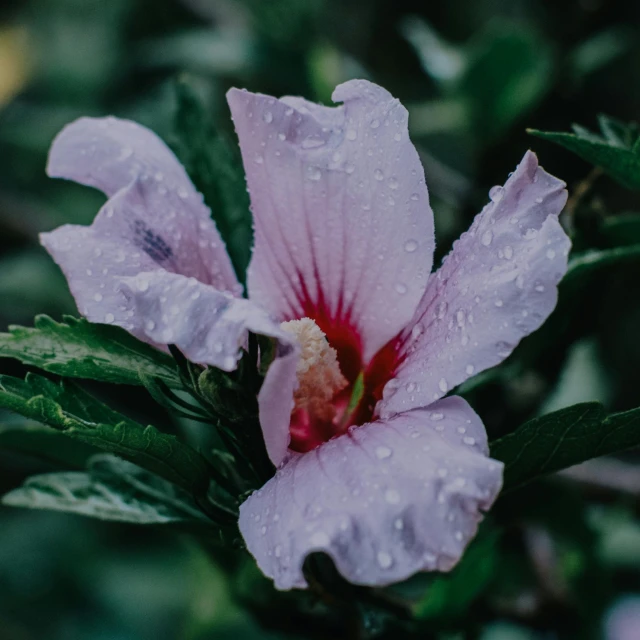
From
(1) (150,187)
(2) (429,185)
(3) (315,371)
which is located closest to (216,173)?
(1) (150,187)

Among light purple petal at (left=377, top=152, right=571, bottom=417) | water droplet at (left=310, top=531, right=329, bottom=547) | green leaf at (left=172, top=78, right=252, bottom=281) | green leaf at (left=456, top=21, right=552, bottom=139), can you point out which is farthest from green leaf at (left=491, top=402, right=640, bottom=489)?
green leaf at (left=456, top=21, right=552, bottom=139)

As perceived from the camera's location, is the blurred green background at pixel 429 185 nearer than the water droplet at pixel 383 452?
No

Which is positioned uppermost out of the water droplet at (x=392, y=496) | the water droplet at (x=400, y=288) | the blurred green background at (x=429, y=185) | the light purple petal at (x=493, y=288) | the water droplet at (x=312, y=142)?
the water droplet at (x=312, y=142)

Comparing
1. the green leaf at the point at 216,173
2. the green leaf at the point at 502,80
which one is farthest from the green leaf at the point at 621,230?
the green leaf at the point at 502,80

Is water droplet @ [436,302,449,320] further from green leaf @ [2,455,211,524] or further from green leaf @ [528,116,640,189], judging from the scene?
green leaf @ [2,455,211,524]

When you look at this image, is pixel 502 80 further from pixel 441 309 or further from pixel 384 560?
pixel 384 560

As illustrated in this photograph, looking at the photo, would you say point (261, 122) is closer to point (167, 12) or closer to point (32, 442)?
point (32, 442)

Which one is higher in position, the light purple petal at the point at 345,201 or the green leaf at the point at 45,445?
the light purple petal at the point at 345,201

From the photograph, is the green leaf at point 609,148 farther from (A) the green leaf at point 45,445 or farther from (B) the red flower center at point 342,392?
(A) the green leaf at point 45,445
